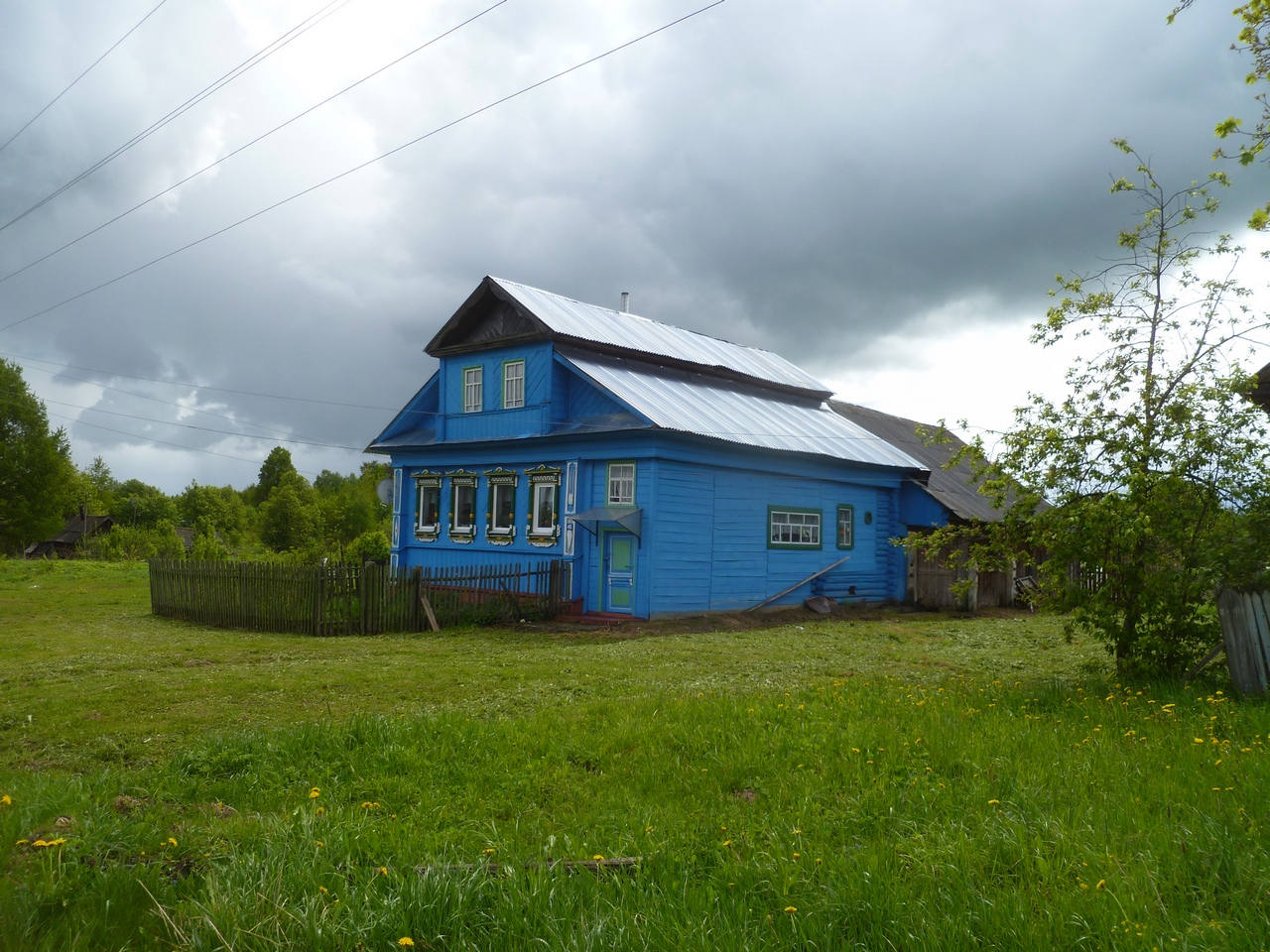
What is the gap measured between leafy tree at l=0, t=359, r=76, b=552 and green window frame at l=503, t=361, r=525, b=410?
4338 centimetres

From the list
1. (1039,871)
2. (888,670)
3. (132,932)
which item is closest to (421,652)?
(888,670)

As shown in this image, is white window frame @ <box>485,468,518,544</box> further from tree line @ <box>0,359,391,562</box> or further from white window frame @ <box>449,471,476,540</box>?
tree line @ <box>0,359,391,562</box>

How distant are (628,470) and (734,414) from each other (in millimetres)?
4729

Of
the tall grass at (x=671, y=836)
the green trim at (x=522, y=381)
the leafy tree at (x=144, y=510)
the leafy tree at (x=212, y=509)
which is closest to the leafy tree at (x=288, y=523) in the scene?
the leafy tree at (x=212, y=509)

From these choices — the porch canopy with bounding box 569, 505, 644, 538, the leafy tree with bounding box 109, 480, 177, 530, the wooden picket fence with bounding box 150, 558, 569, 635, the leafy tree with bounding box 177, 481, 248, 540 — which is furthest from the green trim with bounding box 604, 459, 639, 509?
the leafy tree with bounding box 109, 480, 177, 530

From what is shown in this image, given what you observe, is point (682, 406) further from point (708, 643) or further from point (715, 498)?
point (708, 643)

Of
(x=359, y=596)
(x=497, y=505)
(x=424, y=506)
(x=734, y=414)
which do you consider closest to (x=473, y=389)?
(x=497, y=505)

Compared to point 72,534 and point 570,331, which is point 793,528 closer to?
point 570,331

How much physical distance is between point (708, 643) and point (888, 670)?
419 centimetres

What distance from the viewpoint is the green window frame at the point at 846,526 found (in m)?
25.9

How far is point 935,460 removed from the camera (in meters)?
31.8

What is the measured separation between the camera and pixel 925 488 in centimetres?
2741

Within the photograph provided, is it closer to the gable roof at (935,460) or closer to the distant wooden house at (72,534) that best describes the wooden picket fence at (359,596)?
the gable roof at (935,460)

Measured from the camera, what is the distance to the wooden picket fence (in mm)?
18969
